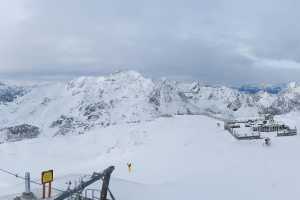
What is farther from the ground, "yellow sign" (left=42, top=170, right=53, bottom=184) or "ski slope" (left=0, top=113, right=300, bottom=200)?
"yellow sign" (left=42, top=170, right=53, bottom=184)

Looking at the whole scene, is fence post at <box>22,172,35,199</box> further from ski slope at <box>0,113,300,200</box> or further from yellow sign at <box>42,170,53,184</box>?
ski slope at <box>0,113,300,200</box>

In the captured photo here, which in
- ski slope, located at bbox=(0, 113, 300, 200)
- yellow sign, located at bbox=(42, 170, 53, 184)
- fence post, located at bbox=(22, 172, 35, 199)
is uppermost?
yellow sign, located at bbox=(42, 170, 53, 184)

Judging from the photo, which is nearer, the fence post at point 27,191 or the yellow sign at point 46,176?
the yellow sign at point 46,176

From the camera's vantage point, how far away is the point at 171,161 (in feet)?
186

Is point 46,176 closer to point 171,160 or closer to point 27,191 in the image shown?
point 27,191

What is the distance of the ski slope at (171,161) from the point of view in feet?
128

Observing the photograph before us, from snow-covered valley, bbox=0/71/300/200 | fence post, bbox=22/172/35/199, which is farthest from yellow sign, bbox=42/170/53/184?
snow-covered valley, bbox=0/71/300/200

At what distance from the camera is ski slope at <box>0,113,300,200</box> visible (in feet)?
128

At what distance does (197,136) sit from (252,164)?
63.9 ft

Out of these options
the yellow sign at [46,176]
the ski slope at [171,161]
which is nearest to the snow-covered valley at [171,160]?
the ski slope at [171,161]

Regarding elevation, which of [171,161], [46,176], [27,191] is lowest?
[171,161]

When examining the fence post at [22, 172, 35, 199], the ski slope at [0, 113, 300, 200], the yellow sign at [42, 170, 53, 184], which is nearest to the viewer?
the yellow sign at [42, 170, 53, 184]

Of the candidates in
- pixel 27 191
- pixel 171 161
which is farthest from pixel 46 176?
pixel 171 161

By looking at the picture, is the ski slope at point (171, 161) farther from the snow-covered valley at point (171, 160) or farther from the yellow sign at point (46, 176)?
the yellow sign at point (46, 176)
